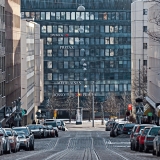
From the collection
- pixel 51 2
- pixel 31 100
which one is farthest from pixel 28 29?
pixel 51 2

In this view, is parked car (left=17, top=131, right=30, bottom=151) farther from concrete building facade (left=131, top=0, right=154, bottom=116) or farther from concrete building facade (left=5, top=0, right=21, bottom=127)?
concrete building facade (left=131, top=0, right=154, bottom=116)

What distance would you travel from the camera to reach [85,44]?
14925cm

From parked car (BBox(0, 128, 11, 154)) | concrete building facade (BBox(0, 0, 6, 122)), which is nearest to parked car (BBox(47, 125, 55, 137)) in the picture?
concrete building facade (BBox(0, 0, 6, 122))

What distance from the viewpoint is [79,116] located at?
4943 inches

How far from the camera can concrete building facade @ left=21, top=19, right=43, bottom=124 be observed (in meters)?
106

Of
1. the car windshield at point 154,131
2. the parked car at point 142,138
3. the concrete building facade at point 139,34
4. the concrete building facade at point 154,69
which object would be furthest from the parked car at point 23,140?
the concrete building facade at point 139,34

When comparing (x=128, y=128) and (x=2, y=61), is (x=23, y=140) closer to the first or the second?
(x=128, y=128)

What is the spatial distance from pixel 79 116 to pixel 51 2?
30786mm

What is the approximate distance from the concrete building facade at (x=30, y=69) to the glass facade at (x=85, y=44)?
48.1 ft

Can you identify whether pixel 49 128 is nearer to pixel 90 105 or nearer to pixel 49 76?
pixel 90 105

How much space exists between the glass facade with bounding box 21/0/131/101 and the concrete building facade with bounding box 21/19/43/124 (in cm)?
1466

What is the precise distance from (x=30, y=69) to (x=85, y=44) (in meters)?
35.7

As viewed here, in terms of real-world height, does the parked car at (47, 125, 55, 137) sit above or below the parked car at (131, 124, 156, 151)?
below

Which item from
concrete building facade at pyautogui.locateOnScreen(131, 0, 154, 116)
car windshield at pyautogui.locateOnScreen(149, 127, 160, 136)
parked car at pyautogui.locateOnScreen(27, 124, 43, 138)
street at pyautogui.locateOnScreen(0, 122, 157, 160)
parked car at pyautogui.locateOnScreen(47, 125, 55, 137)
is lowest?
parked car at pyautogui.locateOnScreen(47, 125, 55, 137)
